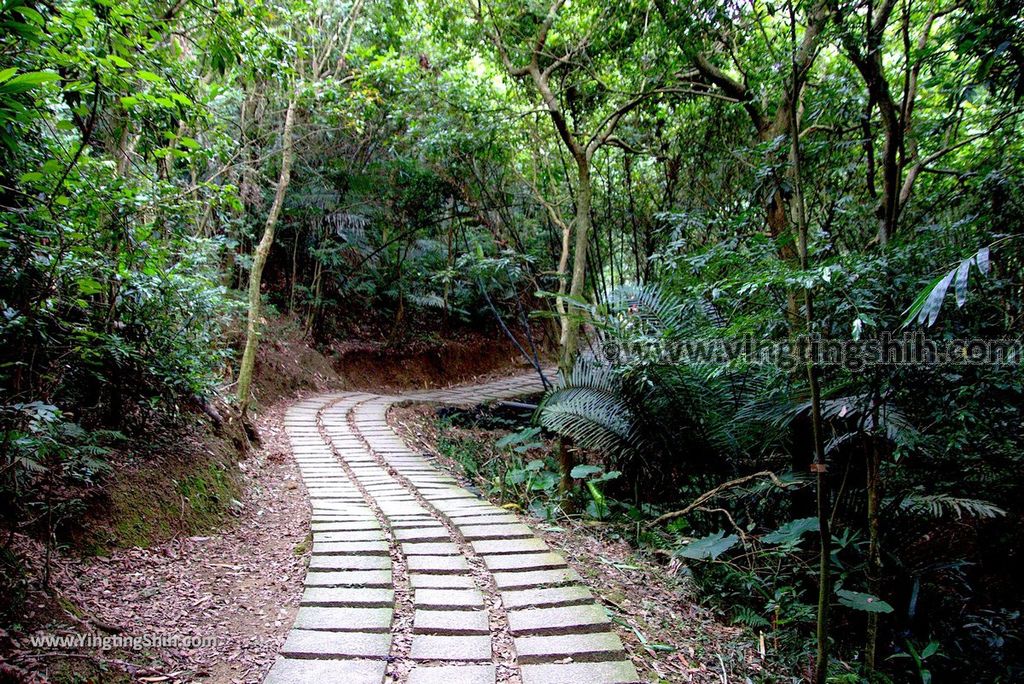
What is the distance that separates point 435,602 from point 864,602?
6.19 feet

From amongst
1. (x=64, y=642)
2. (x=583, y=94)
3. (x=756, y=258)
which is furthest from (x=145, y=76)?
(x=583, y=94)

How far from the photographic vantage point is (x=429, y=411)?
25.8ft

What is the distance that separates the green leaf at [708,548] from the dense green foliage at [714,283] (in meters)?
0.02

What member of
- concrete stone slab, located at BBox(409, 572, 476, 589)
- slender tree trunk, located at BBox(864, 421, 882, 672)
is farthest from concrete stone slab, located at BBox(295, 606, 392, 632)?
slender tree trunk, located at BBox(864, 421, 882, 672)

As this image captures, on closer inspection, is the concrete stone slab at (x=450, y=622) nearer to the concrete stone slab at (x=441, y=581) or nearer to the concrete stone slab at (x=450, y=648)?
the concrete stone slab at (x=450, y=648)

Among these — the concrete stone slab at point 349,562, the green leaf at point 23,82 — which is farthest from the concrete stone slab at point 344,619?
the green leaf at point 23,82

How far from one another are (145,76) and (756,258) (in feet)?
8.45

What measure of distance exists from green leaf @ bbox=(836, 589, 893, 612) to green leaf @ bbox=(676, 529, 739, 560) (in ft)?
1.73

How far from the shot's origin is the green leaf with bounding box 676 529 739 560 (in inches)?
113

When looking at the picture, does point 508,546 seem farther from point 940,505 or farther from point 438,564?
point 940,505

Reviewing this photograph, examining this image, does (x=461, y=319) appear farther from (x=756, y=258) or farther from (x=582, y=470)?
(x=756, y=258)

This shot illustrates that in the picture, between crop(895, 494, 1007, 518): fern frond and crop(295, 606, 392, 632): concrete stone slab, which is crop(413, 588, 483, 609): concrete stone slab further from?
crop(895, 494, 1007, 518): fern frond

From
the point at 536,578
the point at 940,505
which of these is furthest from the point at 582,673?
the point at 940,505

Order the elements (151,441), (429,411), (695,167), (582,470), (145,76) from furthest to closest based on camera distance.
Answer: (429,411) → (695,167) → (582,470) → (151,441) → (145,76)
